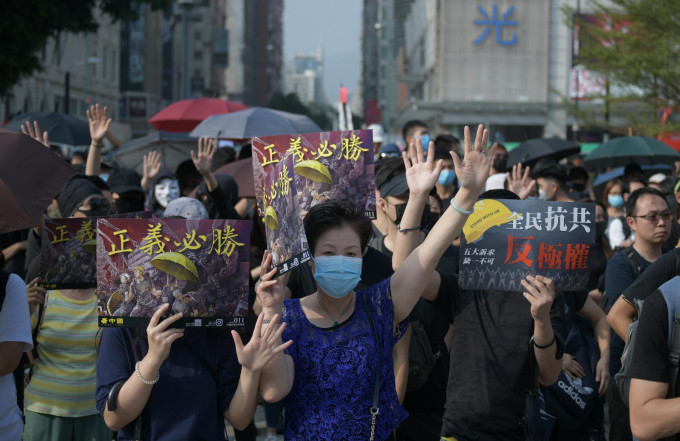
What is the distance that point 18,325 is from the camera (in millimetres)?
4039

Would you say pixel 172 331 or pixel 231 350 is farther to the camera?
pixel 231 350

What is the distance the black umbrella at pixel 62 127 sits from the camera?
11.9m

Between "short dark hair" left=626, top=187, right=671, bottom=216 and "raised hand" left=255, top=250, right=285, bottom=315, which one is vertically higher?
"short dark hair" left=626, top=187, right=671, bottom=216

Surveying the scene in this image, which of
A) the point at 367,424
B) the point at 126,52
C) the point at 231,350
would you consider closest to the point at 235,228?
the point at 231,350

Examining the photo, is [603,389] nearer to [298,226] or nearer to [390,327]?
[390,327]

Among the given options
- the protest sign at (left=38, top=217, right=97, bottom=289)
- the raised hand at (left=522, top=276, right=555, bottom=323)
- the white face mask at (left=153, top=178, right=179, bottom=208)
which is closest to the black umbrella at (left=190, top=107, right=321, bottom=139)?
the white face mask at (left=153, top=178, right=179, bottom=208)

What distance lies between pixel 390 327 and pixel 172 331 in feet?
2.72

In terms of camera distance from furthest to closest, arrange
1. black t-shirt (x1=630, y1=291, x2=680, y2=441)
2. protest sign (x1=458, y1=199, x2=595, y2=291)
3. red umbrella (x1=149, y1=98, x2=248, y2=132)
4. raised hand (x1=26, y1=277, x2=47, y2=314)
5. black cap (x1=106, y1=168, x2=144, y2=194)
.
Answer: red umbrella (x1=149, y1=98, x2=248, y2=132) < black cap (x1=106, y1=168, x2=144, y2=194) < raised hand (x1=26, y1=277, x2=47, y2=314) < protest sign (x1=458, y1=199, x2=595, y2=291) < black t-shirt (x1=630, y1=291, x2=680, y2=441)

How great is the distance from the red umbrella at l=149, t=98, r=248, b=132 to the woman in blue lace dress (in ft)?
33.0

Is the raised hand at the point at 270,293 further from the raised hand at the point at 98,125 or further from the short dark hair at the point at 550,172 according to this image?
the short dark hair at the point at 550,172

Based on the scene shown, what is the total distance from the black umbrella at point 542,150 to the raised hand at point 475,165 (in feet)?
23.9

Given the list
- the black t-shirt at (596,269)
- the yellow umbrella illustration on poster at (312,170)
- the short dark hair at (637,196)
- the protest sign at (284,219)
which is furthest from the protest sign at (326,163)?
the black t-shirt at (596,269)

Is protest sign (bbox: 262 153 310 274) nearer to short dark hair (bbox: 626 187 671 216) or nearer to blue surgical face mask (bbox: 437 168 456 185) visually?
short dark hair (bbox: 626 187 671 216)

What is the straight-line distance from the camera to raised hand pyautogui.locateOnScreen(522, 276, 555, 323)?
4203mm
